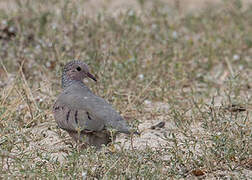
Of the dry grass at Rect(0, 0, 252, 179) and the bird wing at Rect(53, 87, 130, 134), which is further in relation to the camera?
the bird wing at Rect(53, 87, 130, 134)

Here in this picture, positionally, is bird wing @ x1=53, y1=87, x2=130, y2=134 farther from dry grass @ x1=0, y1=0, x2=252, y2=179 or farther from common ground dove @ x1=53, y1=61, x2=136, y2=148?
dry grass @ x1=0, y1=0, x2=252, y2=179

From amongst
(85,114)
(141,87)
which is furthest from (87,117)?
(141,87)

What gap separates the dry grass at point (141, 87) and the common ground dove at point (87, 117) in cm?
14

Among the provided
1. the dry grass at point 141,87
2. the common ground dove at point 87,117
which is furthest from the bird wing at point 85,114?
the dry grass at point 141,87

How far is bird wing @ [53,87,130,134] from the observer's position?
4051mm

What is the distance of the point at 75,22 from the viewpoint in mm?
6816

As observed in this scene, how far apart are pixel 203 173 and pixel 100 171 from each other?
76cm

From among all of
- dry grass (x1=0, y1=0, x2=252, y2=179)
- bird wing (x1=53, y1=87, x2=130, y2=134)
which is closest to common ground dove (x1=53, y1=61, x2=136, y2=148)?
bird wing (x1=53, y1=87, x2=130, y2=134)

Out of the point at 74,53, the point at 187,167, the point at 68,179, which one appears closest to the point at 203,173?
the point at 187,167

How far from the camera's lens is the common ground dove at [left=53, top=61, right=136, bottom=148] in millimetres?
4047

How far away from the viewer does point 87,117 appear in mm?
4117

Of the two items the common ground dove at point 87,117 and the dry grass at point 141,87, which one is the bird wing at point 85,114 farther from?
the dry grass at point 141,87

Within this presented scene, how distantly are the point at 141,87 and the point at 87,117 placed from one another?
6.37ft

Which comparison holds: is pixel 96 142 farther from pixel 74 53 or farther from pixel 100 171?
pixel 74 53
